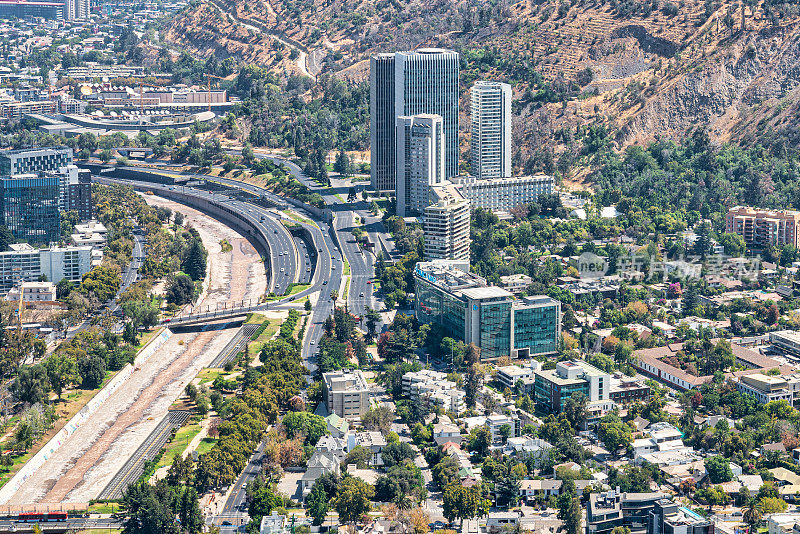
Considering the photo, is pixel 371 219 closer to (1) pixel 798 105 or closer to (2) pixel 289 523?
(1) pixel 798 105

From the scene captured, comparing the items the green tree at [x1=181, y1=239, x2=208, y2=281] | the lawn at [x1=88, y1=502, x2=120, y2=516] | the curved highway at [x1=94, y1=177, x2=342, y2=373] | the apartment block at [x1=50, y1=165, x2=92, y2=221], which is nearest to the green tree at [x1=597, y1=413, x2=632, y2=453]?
the curved highway at [x1=94, y1=177, x2=342, y2=373]

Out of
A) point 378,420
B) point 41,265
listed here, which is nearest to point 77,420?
point 378,420

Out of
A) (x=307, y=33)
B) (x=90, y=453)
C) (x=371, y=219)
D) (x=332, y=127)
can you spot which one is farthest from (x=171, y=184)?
(x=90, y=453)

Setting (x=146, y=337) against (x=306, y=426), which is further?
(x=146, y=337)

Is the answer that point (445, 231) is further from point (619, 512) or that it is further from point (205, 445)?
point (619, 512)

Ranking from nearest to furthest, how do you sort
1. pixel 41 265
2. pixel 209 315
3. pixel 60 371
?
pixel 60 371
pixel 209 315
pixel 41 265

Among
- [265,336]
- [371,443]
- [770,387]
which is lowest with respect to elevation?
[371,443]

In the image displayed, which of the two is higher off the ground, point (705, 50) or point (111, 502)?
point (705, 50)
